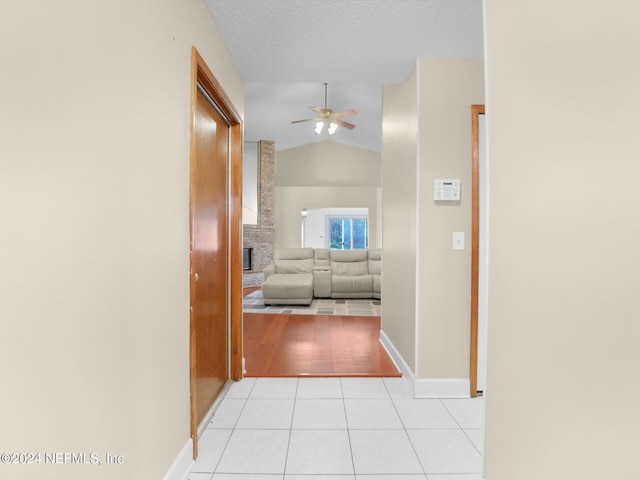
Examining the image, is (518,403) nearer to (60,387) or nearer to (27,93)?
(60,387)

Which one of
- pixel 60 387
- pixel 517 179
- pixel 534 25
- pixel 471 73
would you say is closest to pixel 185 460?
pixel 60 387

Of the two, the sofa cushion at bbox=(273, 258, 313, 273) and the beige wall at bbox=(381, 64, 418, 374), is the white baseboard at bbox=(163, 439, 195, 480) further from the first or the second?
the sofa cushion at bbox=(273, 258, 313, 273)

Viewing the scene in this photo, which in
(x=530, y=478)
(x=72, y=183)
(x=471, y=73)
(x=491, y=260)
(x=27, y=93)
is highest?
(x=471, y=73)

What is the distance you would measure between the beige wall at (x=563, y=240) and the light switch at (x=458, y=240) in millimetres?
1302

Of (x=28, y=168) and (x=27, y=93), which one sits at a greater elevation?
(x=27, y=93)

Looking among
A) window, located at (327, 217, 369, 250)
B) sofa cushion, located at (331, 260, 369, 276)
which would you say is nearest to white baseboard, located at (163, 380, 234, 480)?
sofa cushion, located at (331, 260, 369, 276)

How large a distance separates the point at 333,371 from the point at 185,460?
4.89 ft

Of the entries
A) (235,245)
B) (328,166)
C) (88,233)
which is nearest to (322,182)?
(328,166)

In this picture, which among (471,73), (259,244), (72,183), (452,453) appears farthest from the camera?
(259,244)

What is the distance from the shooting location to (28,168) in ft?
2.60

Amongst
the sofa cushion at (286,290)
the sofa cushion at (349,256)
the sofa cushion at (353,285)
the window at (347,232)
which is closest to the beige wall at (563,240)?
the sofa cushion at (286,290)

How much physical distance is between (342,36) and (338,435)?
2437 millimetres

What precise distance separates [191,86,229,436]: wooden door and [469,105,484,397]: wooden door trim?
1774 mm

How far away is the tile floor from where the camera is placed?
5.43 ft
